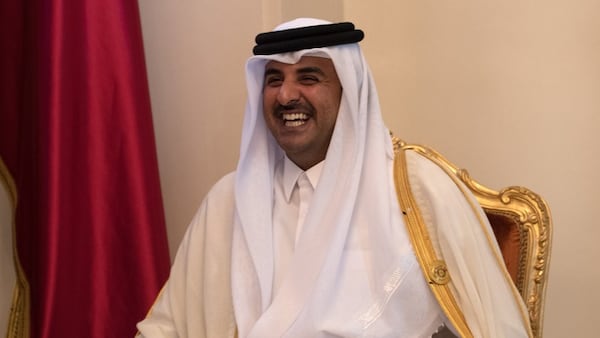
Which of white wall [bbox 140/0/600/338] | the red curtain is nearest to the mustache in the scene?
the red curtain

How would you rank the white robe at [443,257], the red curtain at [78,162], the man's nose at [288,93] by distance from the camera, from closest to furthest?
the white robe at [443,257] < the man's nose at [288,93] < the red curtain at [78,162]

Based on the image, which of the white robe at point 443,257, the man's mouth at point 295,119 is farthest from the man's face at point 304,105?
the white robe at point 443,257

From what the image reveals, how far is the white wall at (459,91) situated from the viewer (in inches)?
79.4

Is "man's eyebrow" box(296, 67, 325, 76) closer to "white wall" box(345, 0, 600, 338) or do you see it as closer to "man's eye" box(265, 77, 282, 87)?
"man's eye" box(265, 77, 282, 87)

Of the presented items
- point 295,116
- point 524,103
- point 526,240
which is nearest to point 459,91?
point 524,103

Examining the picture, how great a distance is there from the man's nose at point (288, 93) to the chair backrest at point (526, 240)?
0.48m

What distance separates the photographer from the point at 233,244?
1.67m

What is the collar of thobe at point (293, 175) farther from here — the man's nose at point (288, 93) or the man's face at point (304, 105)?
the man's nose at point (288, 93)

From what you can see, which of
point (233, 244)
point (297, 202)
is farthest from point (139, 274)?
point (297, 202)

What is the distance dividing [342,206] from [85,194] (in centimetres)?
88

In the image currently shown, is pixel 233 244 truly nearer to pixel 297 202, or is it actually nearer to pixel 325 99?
pixel 297 202

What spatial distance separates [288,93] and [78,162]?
76cm

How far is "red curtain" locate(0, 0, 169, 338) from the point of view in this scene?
192 centimetres

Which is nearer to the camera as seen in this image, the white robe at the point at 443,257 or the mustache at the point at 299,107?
the white robe at the point at 443,257
